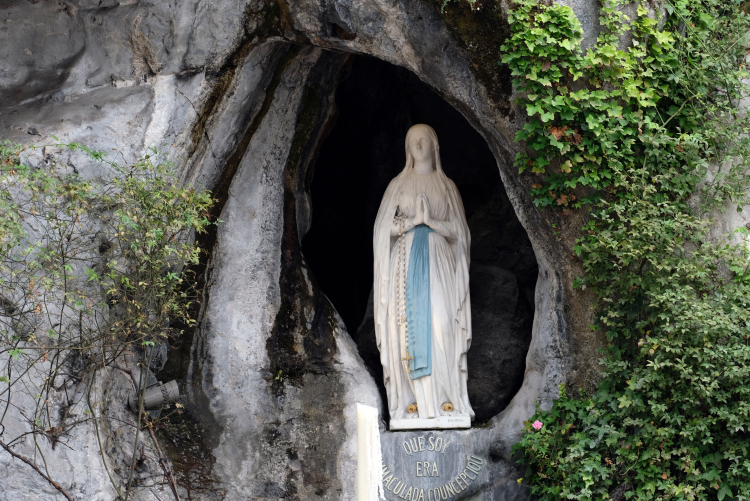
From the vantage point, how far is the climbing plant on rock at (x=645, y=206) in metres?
4.72

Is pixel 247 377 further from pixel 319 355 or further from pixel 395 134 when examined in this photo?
pixel 395 134

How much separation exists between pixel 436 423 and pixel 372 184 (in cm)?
253

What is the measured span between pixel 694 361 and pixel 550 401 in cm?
100

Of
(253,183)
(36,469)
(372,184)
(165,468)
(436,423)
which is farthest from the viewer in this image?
(372,184)

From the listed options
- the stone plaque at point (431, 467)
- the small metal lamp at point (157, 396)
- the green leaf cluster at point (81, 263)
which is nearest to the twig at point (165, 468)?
the small metal lamp at point (157, 396)

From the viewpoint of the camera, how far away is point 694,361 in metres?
4.70

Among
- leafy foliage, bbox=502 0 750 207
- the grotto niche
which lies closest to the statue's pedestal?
the grotto niche

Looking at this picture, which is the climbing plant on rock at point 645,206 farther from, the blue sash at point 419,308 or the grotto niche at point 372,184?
the grotto niche at point 372,184

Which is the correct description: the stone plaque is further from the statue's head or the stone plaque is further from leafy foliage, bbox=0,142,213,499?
the statue's head

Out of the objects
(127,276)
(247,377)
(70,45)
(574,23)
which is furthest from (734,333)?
(70,45)

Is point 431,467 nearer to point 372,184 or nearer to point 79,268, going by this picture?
point 79,268

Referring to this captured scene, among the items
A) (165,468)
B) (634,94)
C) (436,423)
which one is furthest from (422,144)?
(165,468)

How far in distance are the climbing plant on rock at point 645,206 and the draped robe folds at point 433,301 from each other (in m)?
0.64

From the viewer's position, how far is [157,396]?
569cm
